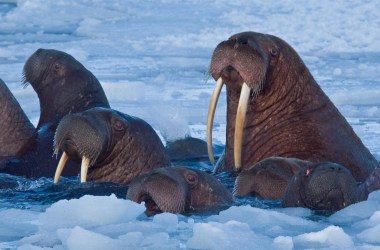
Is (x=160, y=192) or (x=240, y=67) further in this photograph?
(x=240, y=67)

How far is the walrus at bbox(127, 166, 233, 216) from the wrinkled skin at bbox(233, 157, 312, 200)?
0.35 meters

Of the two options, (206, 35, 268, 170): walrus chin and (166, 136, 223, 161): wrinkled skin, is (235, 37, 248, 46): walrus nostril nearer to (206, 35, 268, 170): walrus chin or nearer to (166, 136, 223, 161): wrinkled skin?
(206, 35, 268, 170): walrus chin

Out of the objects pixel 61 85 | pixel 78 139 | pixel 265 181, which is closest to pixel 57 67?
pixel 61 85

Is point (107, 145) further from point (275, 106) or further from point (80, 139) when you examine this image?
point (275, 106)

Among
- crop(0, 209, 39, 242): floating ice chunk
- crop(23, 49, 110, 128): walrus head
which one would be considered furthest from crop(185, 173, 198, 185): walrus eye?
crop(23, 49, 110, 128): walrus head

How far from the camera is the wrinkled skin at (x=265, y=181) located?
7.25 metres

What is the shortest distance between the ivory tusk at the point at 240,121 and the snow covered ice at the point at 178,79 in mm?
1437

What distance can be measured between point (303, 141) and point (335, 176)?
1922 millimetres

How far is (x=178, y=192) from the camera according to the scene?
6.47m

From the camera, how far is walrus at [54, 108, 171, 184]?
747 centimetres

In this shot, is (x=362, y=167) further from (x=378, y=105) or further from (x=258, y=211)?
(x=378, y=105)

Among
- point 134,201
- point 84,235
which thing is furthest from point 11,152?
point 84,235

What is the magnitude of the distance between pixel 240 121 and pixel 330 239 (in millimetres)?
2736

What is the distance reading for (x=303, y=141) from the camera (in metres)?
8.58
